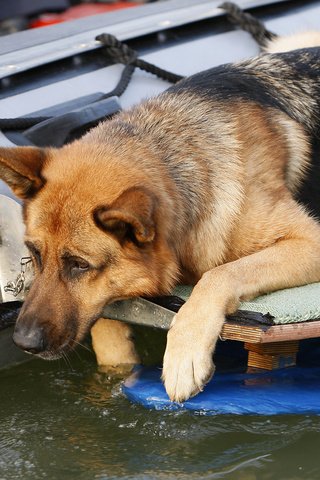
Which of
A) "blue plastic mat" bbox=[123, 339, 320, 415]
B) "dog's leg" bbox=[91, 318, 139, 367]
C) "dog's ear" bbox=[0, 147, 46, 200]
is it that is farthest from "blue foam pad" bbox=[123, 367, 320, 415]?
"dog's ear" bbox=[0, 147, 46, 200]

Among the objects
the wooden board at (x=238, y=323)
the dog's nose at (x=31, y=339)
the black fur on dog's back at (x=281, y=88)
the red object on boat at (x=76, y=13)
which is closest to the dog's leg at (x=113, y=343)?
the wooden board at (x=238, y=323)

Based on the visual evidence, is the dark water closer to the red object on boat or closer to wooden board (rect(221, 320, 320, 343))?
wooden board (rect(221, 320, 320, 343))

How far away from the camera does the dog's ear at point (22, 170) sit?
11.1ft

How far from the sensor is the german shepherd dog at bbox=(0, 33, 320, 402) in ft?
10.7

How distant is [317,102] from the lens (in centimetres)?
414

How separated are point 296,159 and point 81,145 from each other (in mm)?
947

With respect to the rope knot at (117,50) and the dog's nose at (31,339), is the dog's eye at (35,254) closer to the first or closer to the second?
the dog's nose at (31,339)

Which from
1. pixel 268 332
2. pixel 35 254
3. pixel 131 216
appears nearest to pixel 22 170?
pixel 35 254

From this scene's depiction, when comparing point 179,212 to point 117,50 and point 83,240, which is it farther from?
point 117,50

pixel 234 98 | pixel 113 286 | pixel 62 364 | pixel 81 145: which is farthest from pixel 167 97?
pixel 62 364

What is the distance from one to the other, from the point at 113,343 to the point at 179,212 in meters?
0.79

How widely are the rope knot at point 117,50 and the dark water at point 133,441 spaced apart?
1.94m

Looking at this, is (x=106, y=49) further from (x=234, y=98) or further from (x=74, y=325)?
(x=74, y=325)

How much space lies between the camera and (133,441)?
3486mm
